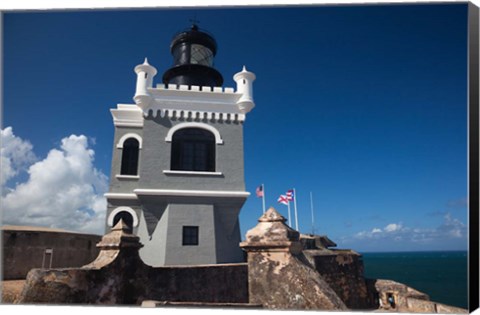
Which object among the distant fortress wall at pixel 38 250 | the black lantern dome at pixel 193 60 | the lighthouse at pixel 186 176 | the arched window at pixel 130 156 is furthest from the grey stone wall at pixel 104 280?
the black lantern dome at pixel 193 60

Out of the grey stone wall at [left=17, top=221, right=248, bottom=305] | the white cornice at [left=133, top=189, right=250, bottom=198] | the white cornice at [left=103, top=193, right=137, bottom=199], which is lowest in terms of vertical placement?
the grey stone wall at [left=17, top=221, right=248, bottom=305]

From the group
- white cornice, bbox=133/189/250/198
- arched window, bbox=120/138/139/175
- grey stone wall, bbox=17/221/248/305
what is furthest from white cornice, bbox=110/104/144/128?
grey stone wall, bbox=17/221/248/305

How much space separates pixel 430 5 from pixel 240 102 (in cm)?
623

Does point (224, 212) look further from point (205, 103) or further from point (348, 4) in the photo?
point (348, 4)

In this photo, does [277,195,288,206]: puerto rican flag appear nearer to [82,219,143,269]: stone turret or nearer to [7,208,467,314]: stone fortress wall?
[7,208,467,314]: stone fortress wall

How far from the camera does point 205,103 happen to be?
1103 cm

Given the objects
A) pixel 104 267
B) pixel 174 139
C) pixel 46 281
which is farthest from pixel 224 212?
pixel 46 281

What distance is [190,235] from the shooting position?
1015 centimetres

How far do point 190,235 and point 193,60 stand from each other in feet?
24.8

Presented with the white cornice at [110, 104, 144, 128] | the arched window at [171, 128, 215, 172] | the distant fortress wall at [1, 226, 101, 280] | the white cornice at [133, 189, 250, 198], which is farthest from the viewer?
the white cornice at [110, 104, 144, 128]

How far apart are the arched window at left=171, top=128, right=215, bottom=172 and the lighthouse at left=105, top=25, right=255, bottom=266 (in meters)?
0.03

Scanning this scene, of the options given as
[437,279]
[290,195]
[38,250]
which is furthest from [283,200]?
[437,279]

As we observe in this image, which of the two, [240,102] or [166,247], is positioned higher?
[240,102]

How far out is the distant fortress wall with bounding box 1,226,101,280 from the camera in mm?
8836
